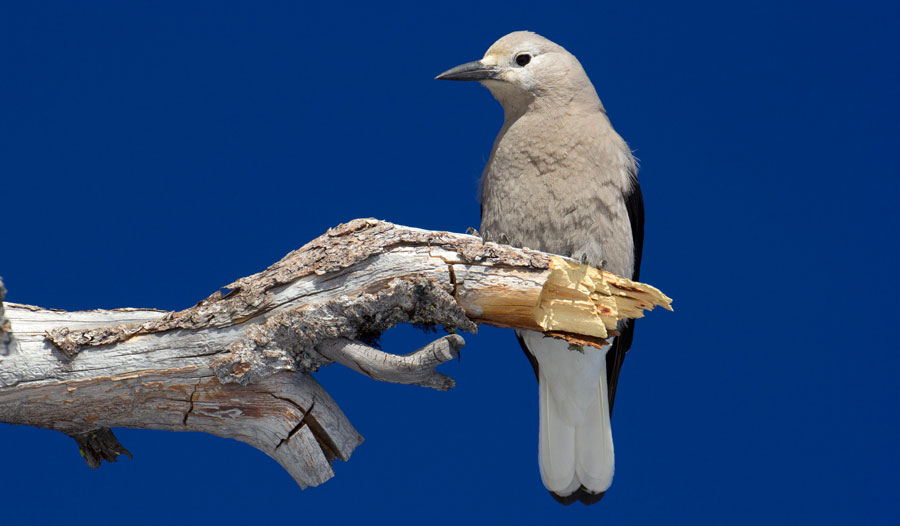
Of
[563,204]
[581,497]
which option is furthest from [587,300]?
[581,497]

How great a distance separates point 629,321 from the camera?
3965 millimetres

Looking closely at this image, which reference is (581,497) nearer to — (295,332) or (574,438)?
(574,438)

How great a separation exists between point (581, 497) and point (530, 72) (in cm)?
190

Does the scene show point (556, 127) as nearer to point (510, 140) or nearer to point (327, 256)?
point (510, 140)

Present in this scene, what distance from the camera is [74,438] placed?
3465 millimetres

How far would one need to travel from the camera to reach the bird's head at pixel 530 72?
3654mm

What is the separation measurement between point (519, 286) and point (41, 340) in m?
1.76

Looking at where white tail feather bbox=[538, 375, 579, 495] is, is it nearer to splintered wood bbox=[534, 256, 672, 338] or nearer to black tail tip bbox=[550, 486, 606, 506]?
black tail tip bbox=[550, 486, 606, 506]

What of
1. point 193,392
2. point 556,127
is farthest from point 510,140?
point 193,392

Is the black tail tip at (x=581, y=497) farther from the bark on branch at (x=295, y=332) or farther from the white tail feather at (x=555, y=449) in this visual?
the bark on branch at (x=295, y=332)

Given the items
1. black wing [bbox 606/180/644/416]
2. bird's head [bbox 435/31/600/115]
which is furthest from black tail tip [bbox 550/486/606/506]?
bird's head [bbox 435/31/600/115]

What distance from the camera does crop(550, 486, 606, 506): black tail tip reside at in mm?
4004

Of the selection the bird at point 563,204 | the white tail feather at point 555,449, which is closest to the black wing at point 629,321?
the bird at point 563,204

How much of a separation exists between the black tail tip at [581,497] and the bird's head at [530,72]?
1734 millimetres
